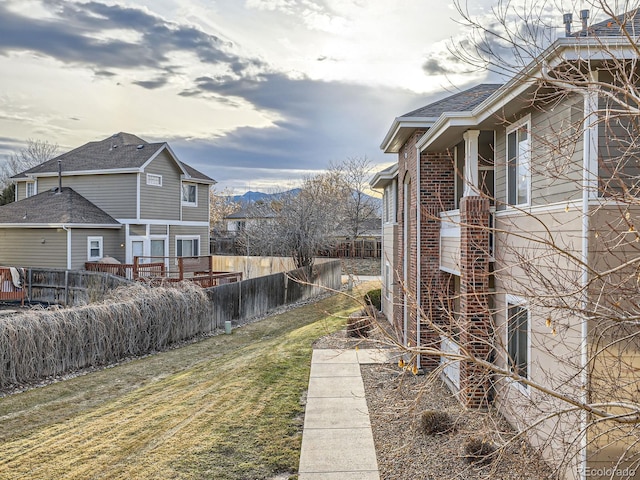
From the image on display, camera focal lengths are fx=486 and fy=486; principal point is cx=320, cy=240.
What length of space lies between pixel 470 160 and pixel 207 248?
73.7 feet

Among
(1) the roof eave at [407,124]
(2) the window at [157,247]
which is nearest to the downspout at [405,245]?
(1) the roof eave at [407,124]

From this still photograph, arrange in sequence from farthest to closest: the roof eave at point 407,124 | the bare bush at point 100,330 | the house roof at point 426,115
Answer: the roof eave at point 407,124
the house roof at point 426,115
the bare bush at point 100,330

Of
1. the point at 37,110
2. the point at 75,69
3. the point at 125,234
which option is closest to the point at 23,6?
the point at 75,69

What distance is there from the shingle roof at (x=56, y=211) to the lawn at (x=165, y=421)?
1212 cm

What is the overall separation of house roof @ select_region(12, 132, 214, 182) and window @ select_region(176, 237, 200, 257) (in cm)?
350

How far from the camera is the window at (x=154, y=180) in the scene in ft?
80.0

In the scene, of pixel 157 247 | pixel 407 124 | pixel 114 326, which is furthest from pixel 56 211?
pixel 407 124

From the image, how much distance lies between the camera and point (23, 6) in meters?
15.5

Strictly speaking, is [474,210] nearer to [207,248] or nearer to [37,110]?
[37,110]

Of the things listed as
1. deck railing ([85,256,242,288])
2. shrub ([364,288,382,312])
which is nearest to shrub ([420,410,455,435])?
shrub ([364,288,382,312])

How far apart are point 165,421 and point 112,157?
2016 centimetres

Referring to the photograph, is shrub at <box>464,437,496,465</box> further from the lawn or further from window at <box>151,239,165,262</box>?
window at <box>151,239,165,262</box>

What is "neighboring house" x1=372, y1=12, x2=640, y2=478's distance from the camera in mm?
4703

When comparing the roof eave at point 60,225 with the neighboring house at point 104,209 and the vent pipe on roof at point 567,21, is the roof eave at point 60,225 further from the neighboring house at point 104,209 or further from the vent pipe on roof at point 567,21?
the vent pipe on roof at point 567,21
